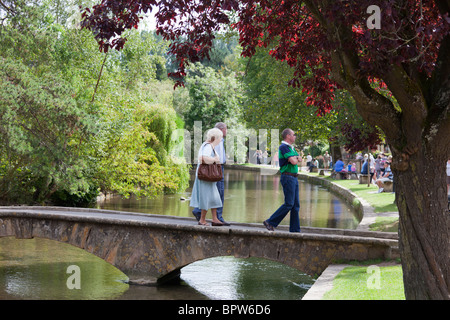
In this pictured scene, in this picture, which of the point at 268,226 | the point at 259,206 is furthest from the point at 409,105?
the point at 259,206

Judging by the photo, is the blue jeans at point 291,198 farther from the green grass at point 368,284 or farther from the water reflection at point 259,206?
the water reflection at point 259,206

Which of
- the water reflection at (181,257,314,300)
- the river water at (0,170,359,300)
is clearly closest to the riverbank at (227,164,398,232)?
the water reflection at (181,257,314,300)

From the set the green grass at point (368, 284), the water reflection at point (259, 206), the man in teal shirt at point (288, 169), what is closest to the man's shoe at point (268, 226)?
the man in teal shirt at point (288, 169)

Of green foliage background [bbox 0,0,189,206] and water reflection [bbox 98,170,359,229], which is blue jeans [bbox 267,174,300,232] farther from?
green foliage background [bbox 0,0,189,206]

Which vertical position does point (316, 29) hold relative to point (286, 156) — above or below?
above

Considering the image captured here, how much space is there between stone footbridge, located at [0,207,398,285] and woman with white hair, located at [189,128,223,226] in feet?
1.31

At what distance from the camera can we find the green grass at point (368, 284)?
7.70 metres

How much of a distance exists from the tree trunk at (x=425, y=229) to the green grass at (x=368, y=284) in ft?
3.25

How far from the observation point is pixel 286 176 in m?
10.8

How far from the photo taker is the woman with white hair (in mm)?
10883

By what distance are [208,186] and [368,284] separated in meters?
3.72

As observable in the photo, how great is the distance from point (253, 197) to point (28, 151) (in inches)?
572

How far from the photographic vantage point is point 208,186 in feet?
36.6

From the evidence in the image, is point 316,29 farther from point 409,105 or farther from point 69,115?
point 69,115
